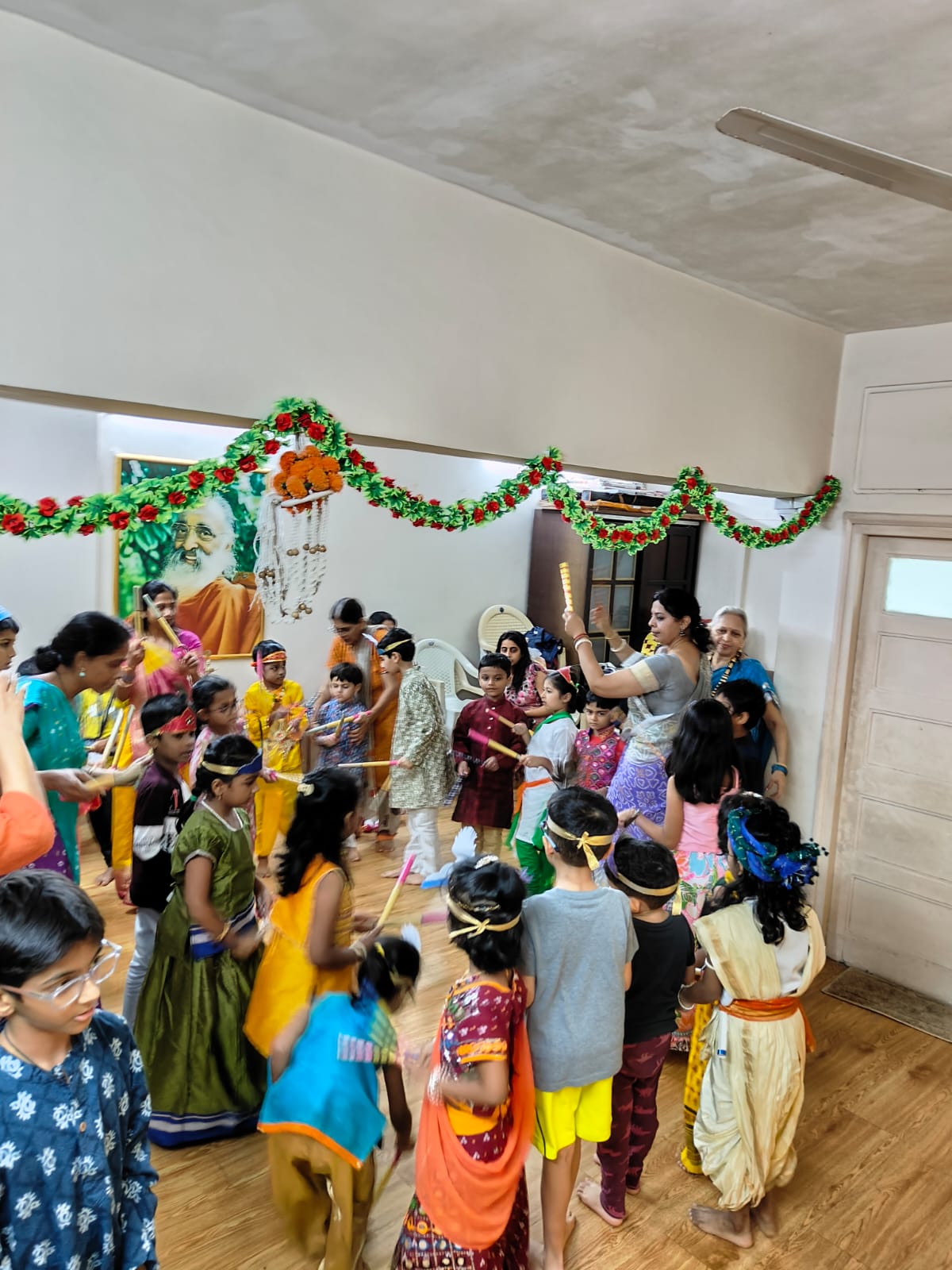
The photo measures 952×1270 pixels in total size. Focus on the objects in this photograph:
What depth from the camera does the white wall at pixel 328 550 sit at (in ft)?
14.9

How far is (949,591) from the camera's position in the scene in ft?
12.3

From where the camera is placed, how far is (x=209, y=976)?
8.41 ft

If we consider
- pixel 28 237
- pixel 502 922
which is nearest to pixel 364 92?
pixel 28 237

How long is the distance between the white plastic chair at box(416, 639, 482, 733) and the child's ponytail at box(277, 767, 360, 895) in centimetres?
376

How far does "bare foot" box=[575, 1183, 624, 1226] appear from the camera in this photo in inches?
95.3

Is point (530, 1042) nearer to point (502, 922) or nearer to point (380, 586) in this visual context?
point (502, 922)

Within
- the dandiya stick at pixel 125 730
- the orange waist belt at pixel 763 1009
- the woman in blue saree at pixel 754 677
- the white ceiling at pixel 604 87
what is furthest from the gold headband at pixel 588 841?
the dandiya stick at pixel 125 730

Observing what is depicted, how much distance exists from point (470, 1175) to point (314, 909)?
27.8 inches

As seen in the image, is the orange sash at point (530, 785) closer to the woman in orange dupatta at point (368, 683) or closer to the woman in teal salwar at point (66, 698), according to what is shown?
the woman in orange dupatta at point (368, 683)

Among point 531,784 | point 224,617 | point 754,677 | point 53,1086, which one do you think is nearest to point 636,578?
point 754,677

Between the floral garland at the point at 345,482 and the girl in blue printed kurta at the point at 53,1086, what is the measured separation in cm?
98

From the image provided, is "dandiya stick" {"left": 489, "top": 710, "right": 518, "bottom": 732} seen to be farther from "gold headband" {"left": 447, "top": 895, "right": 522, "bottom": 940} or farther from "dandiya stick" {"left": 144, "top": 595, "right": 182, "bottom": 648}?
"gold headband" {"left": 447, "top": 895, "right": 522, "bottom": 940}

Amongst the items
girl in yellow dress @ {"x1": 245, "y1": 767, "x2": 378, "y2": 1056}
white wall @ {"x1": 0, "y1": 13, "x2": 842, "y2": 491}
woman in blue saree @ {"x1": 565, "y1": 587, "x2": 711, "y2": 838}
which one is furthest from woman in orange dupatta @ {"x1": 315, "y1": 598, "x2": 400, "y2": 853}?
girl in yellow dress @ {"x1": 245, "y1": 767, "x2": 378, "y2": 1056}

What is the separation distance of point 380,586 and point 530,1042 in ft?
13.0
